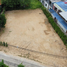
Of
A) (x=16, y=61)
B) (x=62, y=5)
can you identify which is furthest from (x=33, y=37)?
(x=62, y=5)

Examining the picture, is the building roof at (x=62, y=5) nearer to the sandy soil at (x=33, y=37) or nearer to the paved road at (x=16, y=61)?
the sandy soil at (x=33, y=37)

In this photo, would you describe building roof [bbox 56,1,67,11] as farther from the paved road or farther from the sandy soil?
the paved road

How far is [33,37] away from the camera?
883 inches

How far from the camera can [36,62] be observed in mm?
16578

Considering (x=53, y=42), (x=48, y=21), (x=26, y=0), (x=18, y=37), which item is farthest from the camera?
(x=26, y=0)

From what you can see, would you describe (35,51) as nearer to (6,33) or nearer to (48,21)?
(6,33)

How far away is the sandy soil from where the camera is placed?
17766 mm

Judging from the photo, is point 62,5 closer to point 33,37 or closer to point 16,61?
point 33,37

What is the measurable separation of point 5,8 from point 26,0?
8.71 metres

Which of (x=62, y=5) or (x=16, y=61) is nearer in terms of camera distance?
Result: (x=16, y=61)

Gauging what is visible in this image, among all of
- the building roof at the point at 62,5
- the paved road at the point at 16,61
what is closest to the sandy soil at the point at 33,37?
the paved road at the point at 16,61

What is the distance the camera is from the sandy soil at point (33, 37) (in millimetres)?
17766

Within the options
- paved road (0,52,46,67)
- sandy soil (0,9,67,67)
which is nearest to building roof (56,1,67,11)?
sandy soil (0,9,67,67)

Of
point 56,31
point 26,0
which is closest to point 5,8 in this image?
point 26,0
